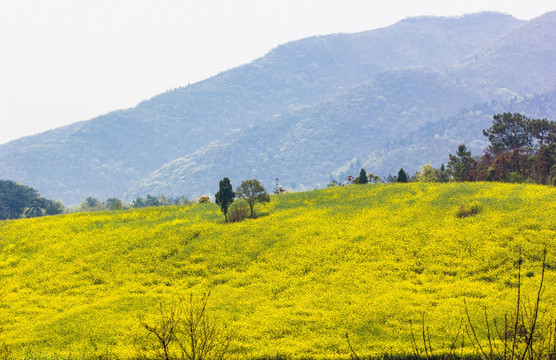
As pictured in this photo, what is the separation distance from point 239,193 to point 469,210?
26.1 meters

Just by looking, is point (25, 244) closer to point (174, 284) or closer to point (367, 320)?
point (174, 284)

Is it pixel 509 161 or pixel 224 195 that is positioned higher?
pixel 224 195

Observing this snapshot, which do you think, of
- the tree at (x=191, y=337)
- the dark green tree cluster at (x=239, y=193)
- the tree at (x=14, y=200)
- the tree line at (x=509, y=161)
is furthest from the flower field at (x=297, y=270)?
the tree at (x=14, y=200)

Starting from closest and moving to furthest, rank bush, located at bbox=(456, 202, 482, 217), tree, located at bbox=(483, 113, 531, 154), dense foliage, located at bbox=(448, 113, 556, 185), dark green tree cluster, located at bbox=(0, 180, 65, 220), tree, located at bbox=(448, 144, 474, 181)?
bush, located at bbox=(456, 202, 482, 217) → dense foliage, located at bbox=(448, 113, 556, 185) → tree, located at bbox=(448, 144, 474, 181) → tree, located at bbox=(483, 113, 531, 154) → dark green tree cluster, located at bbox=(0, 180, 65, 220)

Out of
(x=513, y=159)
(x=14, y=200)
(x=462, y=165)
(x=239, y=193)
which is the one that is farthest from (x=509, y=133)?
(x=14, y=200)

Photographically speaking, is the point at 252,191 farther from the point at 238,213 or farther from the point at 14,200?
the point at 14,200

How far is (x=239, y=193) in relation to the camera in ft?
190

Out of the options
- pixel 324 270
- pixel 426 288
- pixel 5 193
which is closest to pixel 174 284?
pixel 324 270

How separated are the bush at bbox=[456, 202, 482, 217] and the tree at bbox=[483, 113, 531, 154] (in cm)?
6394

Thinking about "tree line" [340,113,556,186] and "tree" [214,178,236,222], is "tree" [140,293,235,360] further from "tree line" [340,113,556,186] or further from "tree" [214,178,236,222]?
"tree line" [340,113,556,186]

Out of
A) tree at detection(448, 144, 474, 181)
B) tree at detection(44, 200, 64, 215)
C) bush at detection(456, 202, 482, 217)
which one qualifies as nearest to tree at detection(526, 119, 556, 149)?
tree at detection(448, 144, 474, 181)

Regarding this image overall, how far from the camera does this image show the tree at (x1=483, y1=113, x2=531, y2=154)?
107 m

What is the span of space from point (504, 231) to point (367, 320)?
19.6 metres

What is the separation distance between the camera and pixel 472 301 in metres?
33.5
